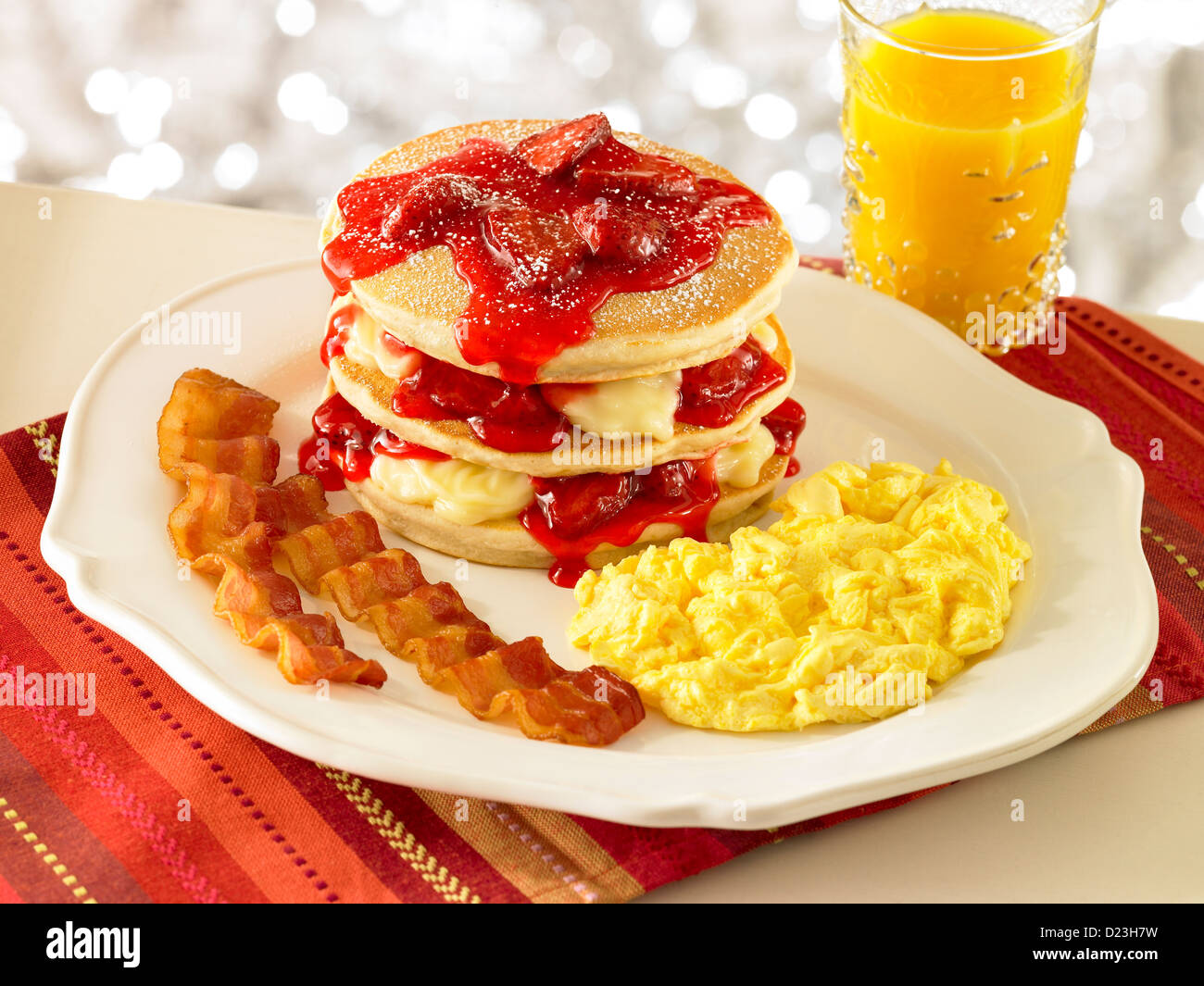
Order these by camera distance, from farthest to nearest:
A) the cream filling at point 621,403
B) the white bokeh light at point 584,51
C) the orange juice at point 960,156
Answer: the white bokeh light at point 584,51 < the orange juice at point 960,156 < the cream filling at point 621,403

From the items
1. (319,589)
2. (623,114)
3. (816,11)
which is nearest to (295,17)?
(623,114)

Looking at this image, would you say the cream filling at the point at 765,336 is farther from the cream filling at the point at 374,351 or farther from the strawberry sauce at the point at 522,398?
the cream filling at the point at 374,351

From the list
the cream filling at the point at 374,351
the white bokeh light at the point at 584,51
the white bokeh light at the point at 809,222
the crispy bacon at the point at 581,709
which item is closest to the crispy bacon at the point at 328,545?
the cream filling at the point at 374,351

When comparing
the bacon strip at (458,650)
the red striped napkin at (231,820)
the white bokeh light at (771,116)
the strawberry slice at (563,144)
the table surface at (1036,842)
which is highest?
the strawberry slice at (563,144)

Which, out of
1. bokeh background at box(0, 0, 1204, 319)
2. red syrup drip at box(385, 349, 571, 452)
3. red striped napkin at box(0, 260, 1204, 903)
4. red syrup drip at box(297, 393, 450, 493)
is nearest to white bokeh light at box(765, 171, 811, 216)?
bokeh background at box(0, 0, 1204, 319)

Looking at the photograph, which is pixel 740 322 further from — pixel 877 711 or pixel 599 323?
pixel 877 711

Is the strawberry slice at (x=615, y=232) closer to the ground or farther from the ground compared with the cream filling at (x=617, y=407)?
farther from the ground

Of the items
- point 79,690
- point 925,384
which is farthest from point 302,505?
point 925,384
